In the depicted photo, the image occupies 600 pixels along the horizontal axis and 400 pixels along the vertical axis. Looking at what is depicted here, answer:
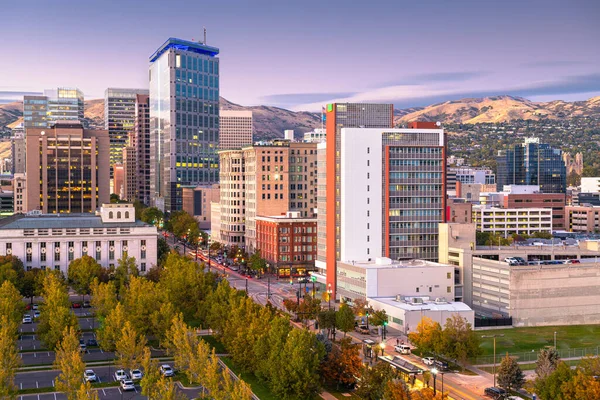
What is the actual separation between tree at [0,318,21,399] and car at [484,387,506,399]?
50.4 meters

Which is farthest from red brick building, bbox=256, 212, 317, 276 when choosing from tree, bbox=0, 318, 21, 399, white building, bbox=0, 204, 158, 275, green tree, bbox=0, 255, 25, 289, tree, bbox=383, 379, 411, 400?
tree, bbox=383, 379, 411, 400

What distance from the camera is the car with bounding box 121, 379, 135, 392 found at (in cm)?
8631

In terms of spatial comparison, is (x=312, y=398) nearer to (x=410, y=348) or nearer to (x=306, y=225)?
(x=410, y=348)

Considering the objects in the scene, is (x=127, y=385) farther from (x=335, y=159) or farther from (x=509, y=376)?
(x=335, y=159)

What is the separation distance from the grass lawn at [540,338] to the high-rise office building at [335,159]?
1745 inches

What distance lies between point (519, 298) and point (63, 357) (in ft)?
248

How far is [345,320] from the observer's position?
4348 inches

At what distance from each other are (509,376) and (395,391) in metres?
19.2

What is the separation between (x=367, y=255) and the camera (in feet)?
509

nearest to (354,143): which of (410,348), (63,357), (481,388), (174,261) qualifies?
(174,261)

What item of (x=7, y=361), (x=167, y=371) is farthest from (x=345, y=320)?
(x=7, y=361)

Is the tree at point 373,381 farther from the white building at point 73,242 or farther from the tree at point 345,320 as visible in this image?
the white building at point 73,242

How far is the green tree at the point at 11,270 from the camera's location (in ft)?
453

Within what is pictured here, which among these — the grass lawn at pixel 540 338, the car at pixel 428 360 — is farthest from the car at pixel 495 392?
the grass lawn at pixel 540 338
